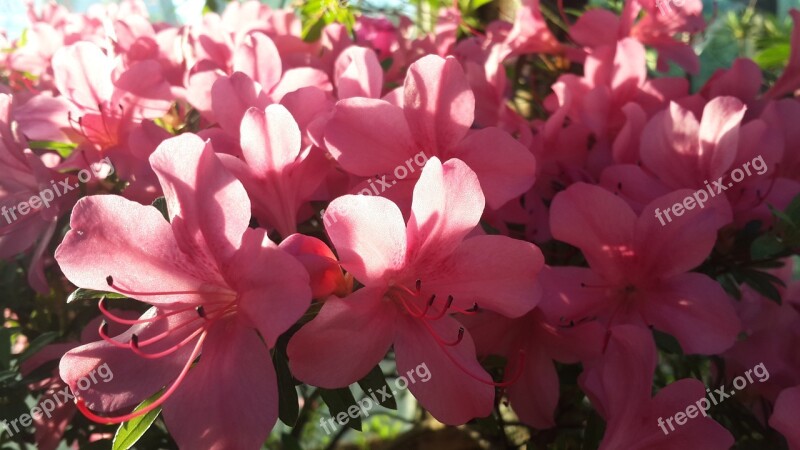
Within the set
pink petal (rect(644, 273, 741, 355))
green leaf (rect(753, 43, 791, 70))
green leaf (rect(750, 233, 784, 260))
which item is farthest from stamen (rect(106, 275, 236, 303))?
green leaf (rect(753, 43, 791, 70))

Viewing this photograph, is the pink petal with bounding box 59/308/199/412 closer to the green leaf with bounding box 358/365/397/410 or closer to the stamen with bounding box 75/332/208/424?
the stamen with bounding box 75/332/208/424

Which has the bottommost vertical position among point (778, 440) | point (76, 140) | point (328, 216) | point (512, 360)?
point (778, 440)

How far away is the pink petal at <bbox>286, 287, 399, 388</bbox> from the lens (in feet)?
1.80

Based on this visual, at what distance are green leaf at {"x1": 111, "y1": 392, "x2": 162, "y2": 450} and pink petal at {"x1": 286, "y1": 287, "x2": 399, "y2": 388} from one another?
0.47 ft

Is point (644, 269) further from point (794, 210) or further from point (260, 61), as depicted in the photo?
point (260, 61)

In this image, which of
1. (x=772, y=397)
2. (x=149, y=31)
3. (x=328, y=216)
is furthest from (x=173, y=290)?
(x=772, y=397)

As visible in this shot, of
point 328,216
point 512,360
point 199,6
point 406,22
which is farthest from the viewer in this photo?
point 199,6

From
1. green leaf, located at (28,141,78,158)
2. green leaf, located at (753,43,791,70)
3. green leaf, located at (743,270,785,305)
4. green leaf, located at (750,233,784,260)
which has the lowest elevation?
green leaf, located at (753,43,791,70)

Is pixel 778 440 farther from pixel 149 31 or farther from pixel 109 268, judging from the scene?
pixel 149 31

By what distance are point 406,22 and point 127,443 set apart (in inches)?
36.8

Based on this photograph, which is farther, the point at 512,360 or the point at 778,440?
the point at 778,440

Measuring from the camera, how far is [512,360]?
0.75 m

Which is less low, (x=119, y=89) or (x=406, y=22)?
(x=119, y=89)
